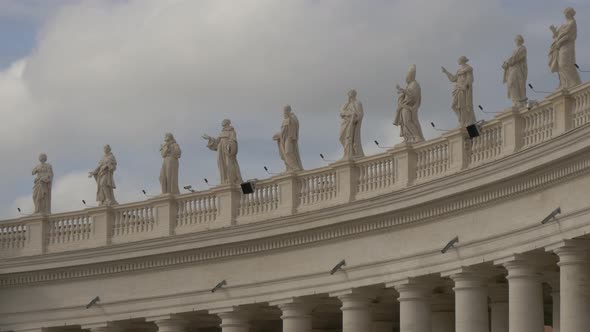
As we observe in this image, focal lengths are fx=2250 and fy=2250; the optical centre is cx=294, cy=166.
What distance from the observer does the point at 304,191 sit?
9556cm

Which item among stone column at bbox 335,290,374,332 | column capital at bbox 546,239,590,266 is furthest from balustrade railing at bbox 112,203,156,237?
column capital at bbox 546,239,590,266

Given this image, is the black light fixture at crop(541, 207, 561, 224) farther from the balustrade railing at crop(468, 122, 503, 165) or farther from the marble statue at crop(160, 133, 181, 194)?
the marble statue at crop(160, 133, 181, 194)

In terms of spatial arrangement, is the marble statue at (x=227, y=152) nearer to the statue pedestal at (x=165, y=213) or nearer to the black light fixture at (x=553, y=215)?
the statue pedestal at (x=165, y=213)

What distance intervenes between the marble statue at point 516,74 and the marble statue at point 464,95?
302cm

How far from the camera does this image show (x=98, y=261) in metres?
103

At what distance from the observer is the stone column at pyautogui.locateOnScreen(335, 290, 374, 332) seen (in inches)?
3620

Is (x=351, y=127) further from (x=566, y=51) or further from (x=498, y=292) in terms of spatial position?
(x=566, y=51)

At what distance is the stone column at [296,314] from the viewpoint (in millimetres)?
95062

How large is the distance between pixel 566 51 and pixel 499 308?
15326 millimetres

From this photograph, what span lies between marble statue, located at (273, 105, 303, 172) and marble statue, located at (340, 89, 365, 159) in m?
3.29

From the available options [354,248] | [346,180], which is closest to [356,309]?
[354,248]

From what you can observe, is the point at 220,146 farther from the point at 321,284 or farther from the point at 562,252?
the point at 562,252

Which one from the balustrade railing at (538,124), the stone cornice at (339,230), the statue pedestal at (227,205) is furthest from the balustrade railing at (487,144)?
the statue pedestal at (227,205)

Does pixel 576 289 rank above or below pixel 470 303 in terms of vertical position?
below
